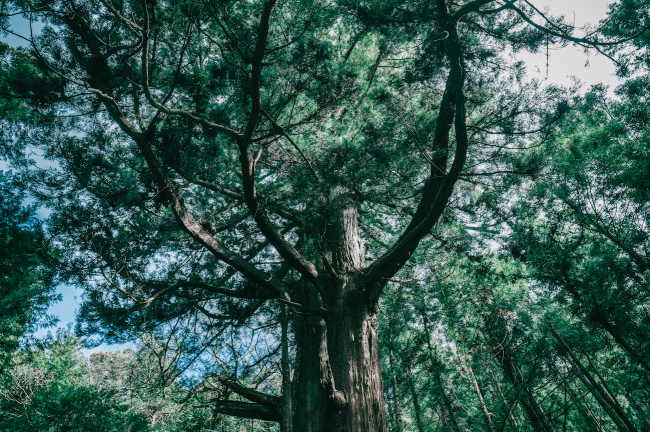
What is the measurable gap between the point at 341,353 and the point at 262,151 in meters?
2.58

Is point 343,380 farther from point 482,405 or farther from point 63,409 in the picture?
point 63,409

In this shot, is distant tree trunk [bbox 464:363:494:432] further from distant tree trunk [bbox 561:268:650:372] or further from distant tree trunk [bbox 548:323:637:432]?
distant tree trunk [bbox 561:268:650:372]

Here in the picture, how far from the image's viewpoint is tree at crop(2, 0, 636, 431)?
123 inches

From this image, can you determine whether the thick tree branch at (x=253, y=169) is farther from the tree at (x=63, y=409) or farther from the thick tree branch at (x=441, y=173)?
the tree at (x=63, y=409)

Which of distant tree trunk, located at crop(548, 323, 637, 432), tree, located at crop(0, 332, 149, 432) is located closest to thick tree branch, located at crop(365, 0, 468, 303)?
distant tree trunk, located at crop(548, 323, 637, 432)

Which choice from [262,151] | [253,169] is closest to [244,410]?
[253,169]

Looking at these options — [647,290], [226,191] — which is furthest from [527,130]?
[647,290]

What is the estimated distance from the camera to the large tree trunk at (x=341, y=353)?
262 cm

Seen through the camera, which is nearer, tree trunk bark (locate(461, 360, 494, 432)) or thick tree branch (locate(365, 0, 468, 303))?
thick tree branch (locate(365, 0, 468, 303))

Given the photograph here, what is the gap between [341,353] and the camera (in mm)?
2941

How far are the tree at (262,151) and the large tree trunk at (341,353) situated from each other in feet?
0.07

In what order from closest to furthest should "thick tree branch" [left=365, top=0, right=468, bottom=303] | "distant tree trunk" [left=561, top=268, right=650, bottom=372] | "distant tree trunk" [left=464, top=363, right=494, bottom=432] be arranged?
"thick tree branch" [left=365, top=0, right=468, bottom=303]
"distant tree trunk" [left=464, top=363, right=494, bottom=432]
"distant tree trunk" [left=561, top=268, right=650, bottom=372]

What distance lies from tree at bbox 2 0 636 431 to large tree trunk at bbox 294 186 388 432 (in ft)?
0.07

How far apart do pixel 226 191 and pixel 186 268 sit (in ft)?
4.39
